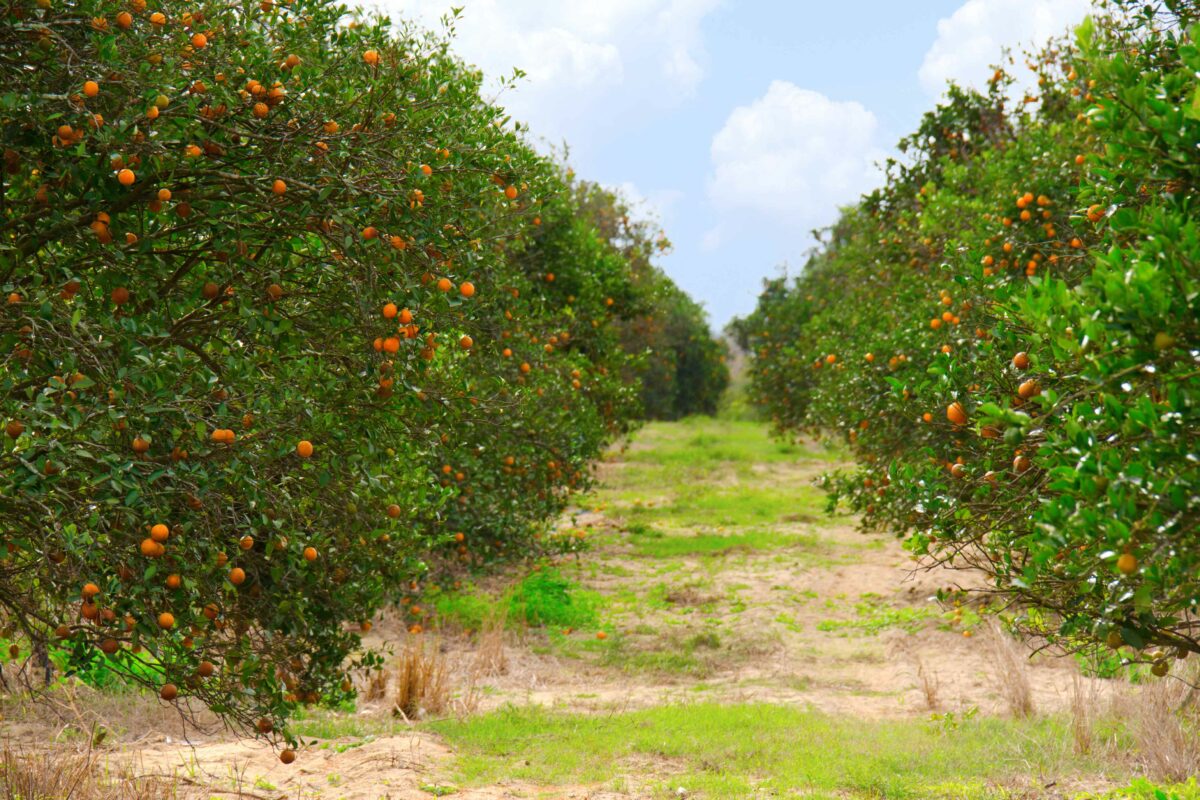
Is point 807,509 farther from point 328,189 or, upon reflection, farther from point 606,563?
point 328,189

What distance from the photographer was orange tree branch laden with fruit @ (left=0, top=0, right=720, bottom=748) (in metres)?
3.94

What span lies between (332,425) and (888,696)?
6090 mm

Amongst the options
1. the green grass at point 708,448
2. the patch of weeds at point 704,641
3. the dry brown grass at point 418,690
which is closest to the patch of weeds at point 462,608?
the patch of weeds at point 704,641

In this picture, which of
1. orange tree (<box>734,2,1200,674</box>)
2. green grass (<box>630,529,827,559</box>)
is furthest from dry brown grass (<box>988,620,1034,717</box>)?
green grass (<box>630,529,827,559</box>)

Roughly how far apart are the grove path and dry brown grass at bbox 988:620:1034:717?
0.11 ft

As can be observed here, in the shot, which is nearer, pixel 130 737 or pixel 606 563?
pixel 130 737

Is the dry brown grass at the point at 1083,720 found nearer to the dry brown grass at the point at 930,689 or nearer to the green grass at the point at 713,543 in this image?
the dry brown grass at the point at 930,689

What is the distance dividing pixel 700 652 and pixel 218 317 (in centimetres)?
666

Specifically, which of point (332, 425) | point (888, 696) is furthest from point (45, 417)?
point (888, 696)

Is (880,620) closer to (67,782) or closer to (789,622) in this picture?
(789,622)

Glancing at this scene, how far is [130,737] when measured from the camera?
22.4 ft

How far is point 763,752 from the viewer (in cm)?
693

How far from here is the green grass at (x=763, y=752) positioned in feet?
20.3

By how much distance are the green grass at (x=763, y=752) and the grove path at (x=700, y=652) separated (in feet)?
1.16
